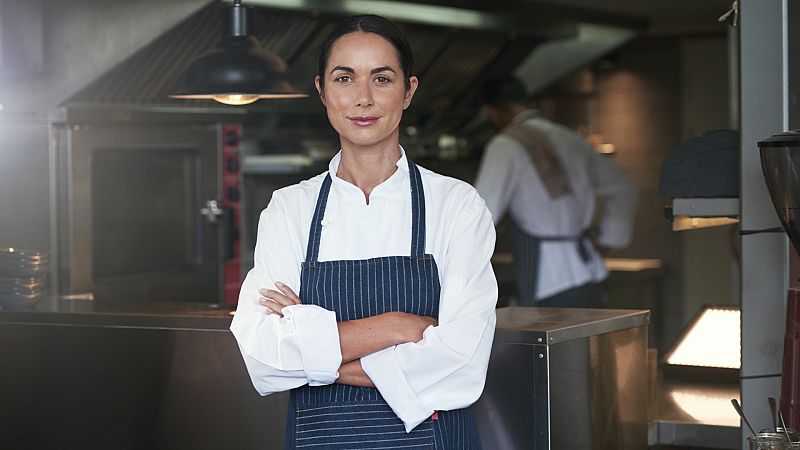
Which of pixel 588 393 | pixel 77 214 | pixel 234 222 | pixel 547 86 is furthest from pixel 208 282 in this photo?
pixel 547 86

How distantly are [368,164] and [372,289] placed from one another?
0.74ft

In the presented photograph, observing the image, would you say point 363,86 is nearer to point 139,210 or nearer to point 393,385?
point 393,385

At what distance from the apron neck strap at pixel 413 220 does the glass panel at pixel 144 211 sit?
7.40 ft

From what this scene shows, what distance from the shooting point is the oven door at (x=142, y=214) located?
13.7 feet

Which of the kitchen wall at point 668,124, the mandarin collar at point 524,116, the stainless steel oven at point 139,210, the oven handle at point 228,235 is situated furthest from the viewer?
the kitchen wall at point 668,124

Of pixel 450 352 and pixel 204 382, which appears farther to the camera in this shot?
pixel 204 382

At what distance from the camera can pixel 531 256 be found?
5.22 m

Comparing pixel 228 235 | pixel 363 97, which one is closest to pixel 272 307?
pixel 363 97

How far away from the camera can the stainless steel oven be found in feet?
13.6

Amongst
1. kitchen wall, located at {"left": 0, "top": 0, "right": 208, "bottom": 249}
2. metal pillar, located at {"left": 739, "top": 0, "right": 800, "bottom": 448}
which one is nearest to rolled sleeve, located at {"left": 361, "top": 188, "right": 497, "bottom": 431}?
metal pillar, located at {"left": 739, "top": 0, "right": 800, "bottom": 448}

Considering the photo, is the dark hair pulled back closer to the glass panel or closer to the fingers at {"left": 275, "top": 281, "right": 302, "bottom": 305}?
the fingers at {"left": 275, "top": 281, "right": 302, "bottom": 305}

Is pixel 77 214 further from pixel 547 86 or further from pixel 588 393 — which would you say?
pixel 547 86

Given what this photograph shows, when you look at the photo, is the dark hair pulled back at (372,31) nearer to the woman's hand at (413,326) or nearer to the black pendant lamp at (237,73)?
the woman's hand at (413,326)

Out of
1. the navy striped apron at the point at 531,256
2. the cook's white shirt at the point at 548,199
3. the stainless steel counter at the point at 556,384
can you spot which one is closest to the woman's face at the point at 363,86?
the stainless steel counter at the point at 556,384
